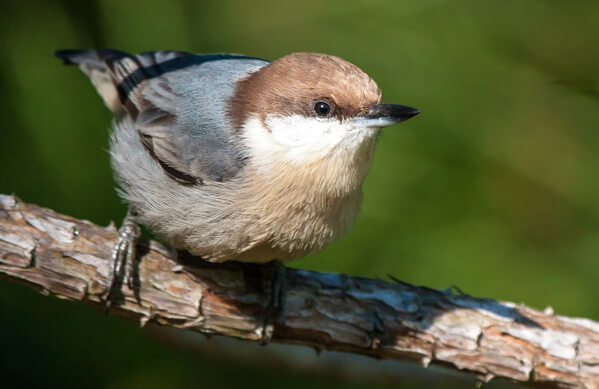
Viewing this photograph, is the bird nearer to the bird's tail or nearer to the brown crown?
the brown crown

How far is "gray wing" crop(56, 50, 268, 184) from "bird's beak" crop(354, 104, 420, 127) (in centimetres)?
47

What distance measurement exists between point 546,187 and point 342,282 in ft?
3.45

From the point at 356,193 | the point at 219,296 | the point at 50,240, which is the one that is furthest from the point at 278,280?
the point at 50,240

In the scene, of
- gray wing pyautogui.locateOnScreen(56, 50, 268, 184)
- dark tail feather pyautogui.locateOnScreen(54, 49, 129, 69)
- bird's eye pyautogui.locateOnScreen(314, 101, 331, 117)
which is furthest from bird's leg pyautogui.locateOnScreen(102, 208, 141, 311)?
bird's eye pyautogui.locateOnScreen(314, 101, 331, 117)

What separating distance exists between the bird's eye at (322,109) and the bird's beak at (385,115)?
11cm

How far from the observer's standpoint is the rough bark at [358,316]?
7.72ft

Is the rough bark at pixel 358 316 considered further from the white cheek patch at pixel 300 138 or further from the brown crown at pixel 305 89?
the brown crown at pixel 305 89

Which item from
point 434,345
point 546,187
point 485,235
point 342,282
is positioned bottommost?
point 434,345

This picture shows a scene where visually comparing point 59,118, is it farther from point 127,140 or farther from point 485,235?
point 485,235

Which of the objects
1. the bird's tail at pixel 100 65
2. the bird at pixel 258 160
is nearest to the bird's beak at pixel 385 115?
the bird at pixel 258 160

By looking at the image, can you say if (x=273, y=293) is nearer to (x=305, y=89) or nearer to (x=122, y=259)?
(x=122, y=259)

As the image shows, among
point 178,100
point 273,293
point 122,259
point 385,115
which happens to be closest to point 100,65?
point 178,100

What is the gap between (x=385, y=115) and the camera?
209cm

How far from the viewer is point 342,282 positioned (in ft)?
8.34
